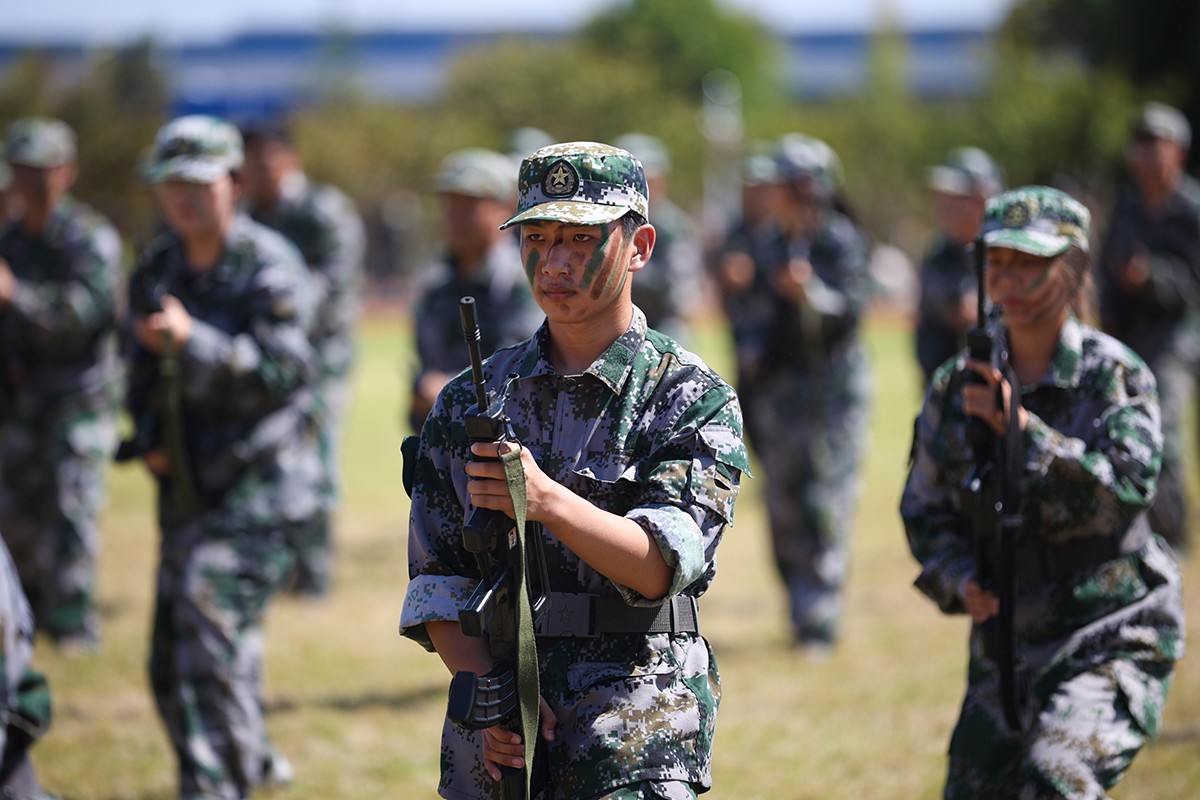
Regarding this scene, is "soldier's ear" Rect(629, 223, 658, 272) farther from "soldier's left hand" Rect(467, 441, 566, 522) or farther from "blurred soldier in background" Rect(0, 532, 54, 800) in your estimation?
"blurred soldier in background" Rect(0, 532, 54, 800)

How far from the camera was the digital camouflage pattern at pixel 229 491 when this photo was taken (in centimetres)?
634

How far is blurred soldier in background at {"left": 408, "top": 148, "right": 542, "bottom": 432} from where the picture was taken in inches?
315

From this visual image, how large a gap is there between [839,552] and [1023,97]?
35233 millimetres

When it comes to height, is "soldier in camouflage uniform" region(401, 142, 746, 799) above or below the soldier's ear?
below

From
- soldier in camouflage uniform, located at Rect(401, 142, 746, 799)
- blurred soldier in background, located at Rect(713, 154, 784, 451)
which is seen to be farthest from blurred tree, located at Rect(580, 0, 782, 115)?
soldier in camouflage uniform, located at Rect(401, 142, 746, 799)

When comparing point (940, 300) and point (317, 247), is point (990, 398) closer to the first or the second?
point (940, 300)

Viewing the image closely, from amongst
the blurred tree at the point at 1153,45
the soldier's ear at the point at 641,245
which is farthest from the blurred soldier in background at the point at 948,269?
the blurred tree at the point at 1153,45

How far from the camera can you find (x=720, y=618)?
10531 millimetres

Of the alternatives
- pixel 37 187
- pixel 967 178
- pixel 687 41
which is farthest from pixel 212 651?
pixel 687 41

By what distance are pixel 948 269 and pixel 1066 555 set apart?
5979mm

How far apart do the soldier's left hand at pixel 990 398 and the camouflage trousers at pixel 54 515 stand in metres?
6.12

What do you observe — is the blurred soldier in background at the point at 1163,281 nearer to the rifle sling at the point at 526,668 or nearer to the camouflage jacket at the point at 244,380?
the camouflage jacket at the point at 244,380

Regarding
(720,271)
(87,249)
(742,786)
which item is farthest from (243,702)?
(720,271)

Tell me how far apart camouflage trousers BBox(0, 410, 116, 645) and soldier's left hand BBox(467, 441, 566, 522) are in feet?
21.2
